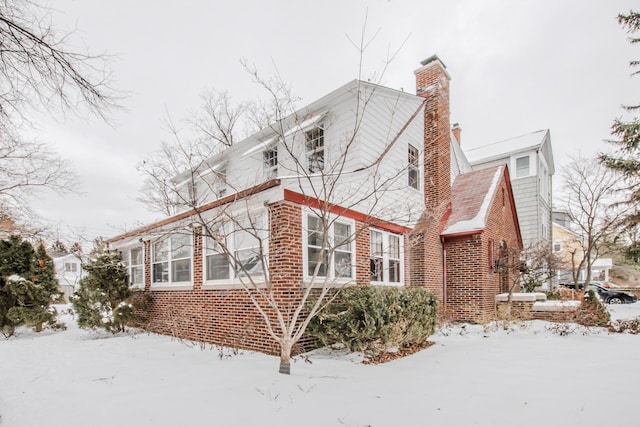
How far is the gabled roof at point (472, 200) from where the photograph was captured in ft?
37.3

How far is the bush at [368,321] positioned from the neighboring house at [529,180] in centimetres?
1449

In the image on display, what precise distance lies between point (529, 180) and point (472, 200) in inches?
341

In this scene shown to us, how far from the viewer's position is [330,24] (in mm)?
7359

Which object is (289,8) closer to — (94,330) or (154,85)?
(154,85)

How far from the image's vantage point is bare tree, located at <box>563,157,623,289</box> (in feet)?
59.9

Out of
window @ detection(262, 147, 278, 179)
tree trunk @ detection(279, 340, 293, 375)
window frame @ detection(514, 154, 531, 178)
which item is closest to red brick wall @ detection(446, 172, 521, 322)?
window @ detection(262, 147, 278, 179)

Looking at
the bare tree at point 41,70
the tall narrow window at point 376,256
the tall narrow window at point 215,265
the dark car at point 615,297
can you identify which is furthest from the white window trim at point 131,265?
the dark car at point 615,297

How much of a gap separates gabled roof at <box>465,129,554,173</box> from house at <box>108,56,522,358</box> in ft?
21.8

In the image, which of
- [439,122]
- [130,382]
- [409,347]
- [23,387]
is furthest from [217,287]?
[439,122]

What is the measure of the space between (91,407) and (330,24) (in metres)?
7.88

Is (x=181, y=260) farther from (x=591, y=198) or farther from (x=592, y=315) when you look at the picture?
(x=591, y=198)

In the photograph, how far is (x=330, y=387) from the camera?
469 cm

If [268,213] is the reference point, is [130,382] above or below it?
below

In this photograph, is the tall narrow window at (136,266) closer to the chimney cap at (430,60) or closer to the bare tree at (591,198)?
the chimney cap at (430,60)
